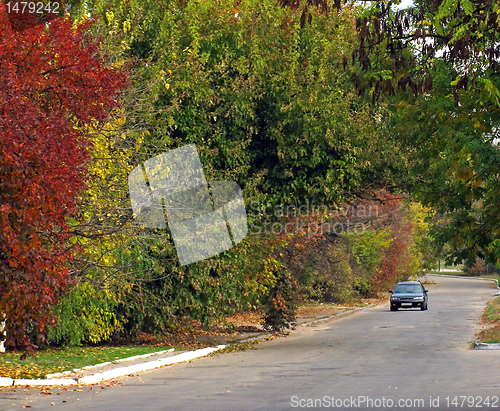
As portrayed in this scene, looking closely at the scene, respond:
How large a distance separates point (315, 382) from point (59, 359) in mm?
6003

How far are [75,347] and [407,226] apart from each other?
45.6 m

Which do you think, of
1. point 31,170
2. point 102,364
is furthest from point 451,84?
point 102,364

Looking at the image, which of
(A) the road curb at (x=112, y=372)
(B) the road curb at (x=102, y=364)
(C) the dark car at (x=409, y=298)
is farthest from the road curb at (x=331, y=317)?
(B) the road curb at (x=102, y=364)

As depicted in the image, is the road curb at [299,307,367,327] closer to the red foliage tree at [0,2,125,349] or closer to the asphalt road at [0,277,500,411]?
the asphalt road at [0,277,500,411]

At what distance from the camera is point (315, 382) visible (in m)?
12.7

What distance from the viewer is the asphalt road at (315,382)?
1045 cm

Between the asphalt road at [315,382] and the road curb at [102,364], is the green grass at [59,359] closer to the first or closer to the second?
the road curb at [102,364]

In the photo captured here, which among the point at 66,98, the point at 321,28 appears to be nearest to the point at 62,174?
the point at 66,98

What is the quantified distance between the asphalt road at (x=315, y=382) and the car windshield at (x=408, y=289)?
56.0 ft

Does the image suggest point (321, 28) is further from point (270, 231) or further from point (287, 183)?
point (270, 231)

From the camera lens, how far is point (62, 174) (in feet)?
28.9

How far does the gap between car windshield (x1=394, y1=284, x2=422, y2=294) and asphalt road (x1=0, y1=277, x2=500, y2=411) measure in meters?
17.1

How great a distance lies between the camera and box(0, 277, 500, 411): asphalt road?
10445 mm

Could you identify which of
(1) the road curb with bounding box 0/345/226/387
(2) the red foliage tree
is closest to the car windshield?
(1) the road curb with bounding box 0/345/226/387
